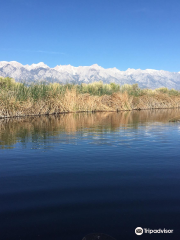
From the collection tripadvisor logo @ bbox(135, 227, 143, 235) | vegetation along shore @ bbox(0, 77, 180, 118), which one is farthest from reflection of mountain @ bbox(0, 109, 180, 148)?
tripadvisor logo @ bbox(135, 227, 143, 235)

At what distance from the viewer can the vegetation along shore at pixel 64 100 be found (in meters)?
29.5

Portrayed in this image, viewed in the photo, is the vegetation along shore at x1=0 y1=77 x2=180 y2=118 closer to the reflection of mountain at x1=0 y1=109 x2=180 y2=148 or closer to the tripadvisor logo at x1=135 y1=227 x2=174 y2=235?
the reflection of mountain at x1=0 y1=109 x2=180 y2=148

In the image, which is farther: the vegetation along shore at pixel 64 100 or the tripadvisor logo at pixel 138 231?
the vegetation along shore at pixel 64 100

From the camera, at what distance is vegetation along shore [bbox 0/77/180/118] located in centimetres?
2948

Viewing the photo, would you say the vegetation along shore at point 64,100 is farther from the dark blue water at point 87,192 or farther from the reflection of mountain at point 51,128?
the dark blue water at point 87,192

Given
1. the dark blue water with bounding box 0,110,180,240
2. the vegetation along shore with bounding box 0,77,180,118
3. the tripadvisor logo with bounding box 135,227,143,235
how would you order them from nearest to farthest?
the tripadvisor logo with bounding box 135,227,143,235
the dark blue water with bounding box 0,110,180,240
the vegetation along shore with bounding box 0,77,180,118

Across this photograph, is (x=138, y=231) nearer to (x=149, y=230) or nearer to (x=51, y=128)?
(x=149, y=230)

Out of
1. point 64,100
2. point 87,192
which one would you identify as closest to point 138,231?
point 87,192

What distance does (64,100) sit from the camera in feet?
117

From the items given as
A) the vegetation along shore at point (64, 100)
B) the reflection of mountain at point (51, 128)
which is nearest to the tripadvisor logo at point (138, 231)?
the reflection of mountain at point (51, 128)

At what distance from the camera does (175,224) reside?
461 cm

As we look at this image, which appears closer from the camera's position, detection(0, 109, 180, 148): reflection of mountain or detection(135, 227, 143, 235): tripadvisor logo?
detection(135, 227, 143, 235): tripadvisor logo

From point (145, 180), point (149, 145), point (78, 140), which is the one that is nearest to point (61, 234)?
point (145, 180)

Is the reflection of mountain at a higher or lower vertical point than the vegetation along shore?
lower
